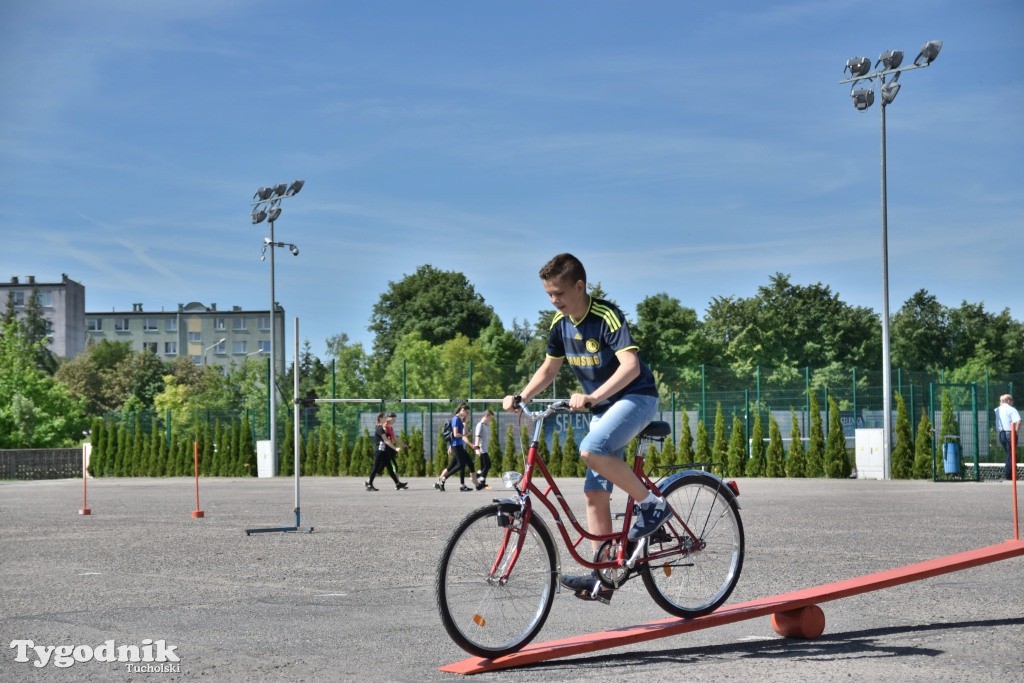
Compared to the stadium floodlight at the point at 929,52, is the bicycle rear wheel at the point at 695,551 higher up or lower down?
lower down

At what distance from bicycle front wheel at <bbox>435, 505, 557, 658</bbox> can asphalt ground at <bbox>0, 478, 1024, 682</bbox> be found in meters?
0.26

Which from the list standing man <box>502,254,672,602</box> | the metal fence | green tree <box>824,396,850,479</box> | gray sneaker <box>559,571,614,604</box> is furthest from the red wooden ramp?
the metal fence

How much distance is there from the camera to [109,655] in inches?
254

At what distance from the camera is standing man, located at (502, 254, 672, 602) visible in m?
6.45

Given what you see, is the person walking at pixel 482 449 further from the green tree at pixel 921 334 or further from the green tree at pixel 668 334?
the green tree at pixel 921 334

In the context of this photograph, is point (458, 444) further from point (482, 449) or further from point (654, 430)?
point (654, 430)

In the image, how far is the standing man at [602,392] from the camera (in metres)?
6.45

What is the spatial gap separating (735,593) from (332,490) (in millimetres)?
20683

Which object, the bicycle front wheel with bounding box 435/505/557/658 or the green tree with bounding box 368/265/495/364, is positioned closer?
the bicycle front wheel with bounding box 435/505/557/658

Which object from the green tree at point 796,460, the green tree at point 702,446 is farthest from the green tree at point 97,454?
the green tree at point 796,460

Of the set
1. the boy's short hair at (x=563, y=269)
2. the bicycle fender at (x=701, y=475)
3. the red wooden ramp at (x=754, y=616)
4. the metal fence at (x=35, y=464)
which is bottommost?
the metal fence at (x=35, y=464)

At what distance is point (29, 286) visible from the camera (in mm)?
125812

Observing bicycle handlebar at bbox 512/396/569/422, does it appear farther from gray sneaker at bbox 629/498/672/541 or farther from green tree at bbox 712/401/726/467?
green tree at bbox 712/401/726/467

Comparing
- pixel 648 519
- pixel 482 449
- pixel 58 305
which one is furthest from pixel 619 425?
pixel 58 305
